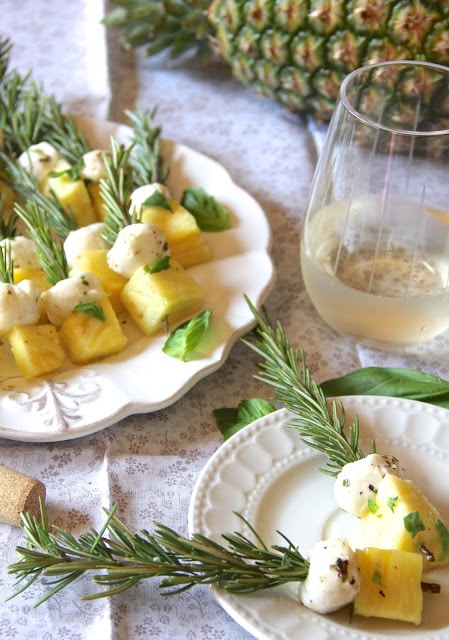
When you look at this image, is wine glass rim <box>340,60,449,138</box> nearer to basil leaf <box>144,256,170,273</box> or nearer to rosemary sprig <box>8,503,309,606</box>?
basil leaf <box>144,256,170,273</box>

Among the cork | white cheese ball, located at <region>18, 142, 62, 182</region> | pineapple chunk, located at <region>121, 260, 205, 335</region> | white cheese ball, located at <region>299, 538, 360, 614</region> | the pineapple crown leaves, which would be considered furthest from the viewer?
the pineapple crown leaves

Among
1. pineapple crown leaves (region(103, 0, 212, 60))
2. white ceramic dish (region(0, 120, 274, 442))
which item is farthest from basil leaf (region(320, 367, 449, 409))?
pineapple crown leaves (region(103, 0, 212, 60))

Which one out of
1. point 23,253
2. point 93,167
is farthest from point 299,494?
point 93,167

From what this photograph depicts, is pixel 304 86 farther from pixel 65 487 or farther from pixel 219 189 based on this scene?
pixel 65 487

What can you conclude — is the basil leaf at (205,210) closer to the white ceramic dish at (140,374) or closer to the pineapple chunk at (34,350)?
the white ceramic dish at (140,374)

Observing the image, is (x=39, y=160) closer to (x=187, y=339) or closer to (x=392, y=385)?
(x=187, y=339)
